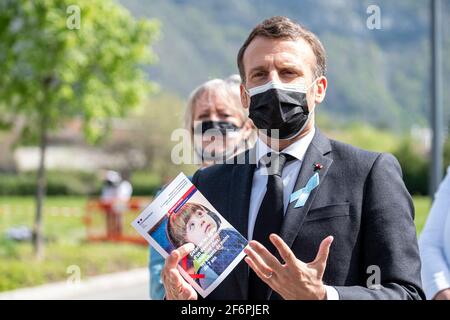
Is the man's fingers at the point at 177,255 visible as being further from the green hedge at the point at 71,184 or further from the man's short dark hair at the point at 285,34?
the green hedge at the point at 71,184

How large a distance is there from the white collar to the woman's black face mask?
0.11 ft

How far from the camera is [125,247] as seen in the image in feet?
56.2

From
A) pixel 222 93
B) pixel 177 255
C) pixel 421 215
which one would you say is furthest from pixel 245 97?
pixel 421 215

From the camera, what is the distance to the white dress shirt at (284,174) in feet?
8.77

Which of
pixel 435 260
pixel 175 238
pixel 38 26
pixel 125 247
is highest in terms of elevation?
pixel 38 26

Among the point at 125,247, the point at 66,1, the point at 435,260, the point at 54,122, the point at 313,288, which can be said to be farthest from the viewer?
the point at 125,247

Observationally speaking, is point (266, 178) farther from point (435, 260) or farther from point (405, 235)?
point (435, 260)

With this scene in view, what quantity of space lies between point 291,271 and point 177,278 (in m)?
0.44

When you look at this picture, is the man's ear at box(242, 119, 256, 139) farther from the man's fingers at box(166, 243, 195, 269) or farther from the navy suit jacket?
the man's fingers at box(166, 243, 195, 269)

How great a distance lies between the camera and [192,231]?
254cm

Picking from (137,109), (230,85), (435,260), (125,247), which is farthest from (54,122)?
(435,260)

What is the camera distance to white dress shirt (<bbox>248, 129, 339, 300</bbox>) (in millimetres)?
2674

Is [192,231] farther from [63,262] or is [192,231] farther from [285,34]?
[63,262]
